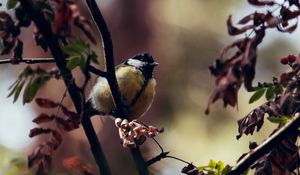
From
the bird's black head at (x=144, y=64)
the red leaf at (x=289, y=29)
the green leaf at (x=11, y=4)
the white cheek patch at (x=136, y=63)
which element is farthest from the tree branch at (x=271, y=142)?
the white cheek patch at (x=136, y=63)

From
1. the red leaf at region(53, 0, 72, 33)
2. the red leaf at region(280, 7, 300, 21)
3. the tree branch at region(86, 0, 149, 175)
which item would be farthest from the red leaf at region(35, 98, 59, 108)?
the red leaf at region(280, 7, 300, 21)

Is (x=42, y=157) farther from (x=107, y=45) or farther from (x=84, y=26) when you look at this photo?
(x=84, y=26)

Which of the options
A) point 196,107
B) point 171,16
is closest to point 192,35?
point 171,16

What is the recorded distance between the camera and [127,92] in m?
4.00

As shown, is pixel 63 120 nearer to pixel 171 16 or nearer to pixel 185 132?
pixel 185 132

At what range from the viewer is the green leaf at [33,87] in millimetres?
1634

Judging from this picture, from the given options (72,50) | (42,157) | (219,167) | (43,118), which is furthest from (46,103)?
(219,167)

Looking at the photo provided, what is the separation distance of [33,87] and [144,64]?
3005 millimetres

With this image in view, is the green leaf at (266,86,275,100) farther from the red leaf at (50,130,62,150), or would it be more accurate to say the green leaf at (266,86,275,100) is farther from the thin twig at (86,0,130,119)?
the red leaf at (50,130,62,150)

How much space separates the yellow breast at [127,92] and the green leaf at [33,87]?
7.08ft

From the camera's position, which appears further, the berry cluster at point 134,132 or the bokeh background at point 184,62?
the bokeh background at point 184,62

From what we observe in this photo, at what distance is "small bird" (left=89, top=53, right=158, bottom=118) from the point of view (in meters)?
3.97

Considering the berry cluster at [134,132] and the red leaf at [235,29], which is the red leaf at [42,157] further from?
the red leaf at [235,29]

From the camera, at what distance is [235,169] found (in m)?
1.62
